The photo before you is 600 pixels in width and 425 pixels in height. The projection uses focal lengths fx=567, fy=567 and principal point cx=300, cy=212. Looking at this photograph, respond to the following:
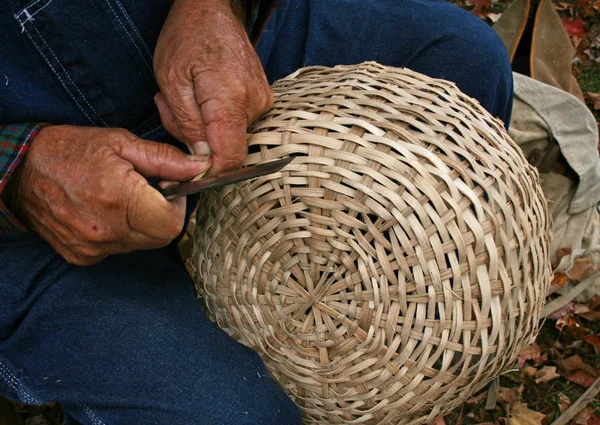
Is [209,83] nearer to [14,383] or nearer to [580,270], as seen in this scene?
[14,383]

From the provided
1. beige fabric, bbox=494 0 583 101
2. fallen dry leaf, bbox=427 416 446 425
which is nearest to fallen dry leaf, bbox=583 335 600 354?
fallen dry leaf, bbox=427 416 446 425

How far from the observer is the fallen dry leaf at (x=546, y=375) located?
1638mm

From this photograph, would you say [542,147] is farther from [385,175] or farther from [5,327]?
[5,327]

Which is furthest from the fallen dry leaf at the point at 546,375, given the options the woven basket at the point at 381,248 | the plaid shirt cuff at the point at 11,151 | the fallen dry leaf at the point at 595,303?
the plaid shirt cuff at the point at 11,151

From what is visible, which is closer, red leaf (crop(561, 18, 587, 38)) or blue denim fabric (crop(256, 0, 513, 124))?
blue denim fabric (crop(256, 0, 513, 124))

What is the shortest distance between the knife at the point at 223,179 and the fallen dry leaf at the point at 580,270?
1259 millimetres

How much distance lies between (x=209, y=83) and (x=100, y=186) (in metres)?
0.22

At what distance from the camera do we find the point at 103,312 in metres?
0.96

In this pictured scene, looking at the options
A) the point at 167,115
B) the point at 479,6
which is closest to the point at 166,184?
the point at 167,115

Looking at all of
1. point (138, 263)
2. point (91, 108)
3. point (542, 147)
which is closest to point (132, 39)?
point (91, 108)

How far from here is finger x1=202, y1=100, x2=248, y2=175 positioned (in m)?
0.85

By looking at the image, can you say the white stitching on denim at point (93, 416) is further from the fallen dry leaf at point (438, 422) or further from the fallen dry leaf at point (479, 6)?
the fallen dry leaf at point (479, 6)

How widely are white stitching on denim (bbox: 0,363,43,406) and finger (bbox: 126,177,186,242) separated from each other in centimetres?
33

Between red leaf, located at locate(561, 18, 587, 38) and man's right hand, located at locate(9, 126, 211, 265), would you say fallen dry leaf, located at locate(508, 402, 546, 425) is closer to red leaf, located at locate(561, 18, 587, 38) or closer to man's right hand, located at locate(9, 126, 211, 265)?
man's right hand, located at locate(9, 126, 211, 265)
